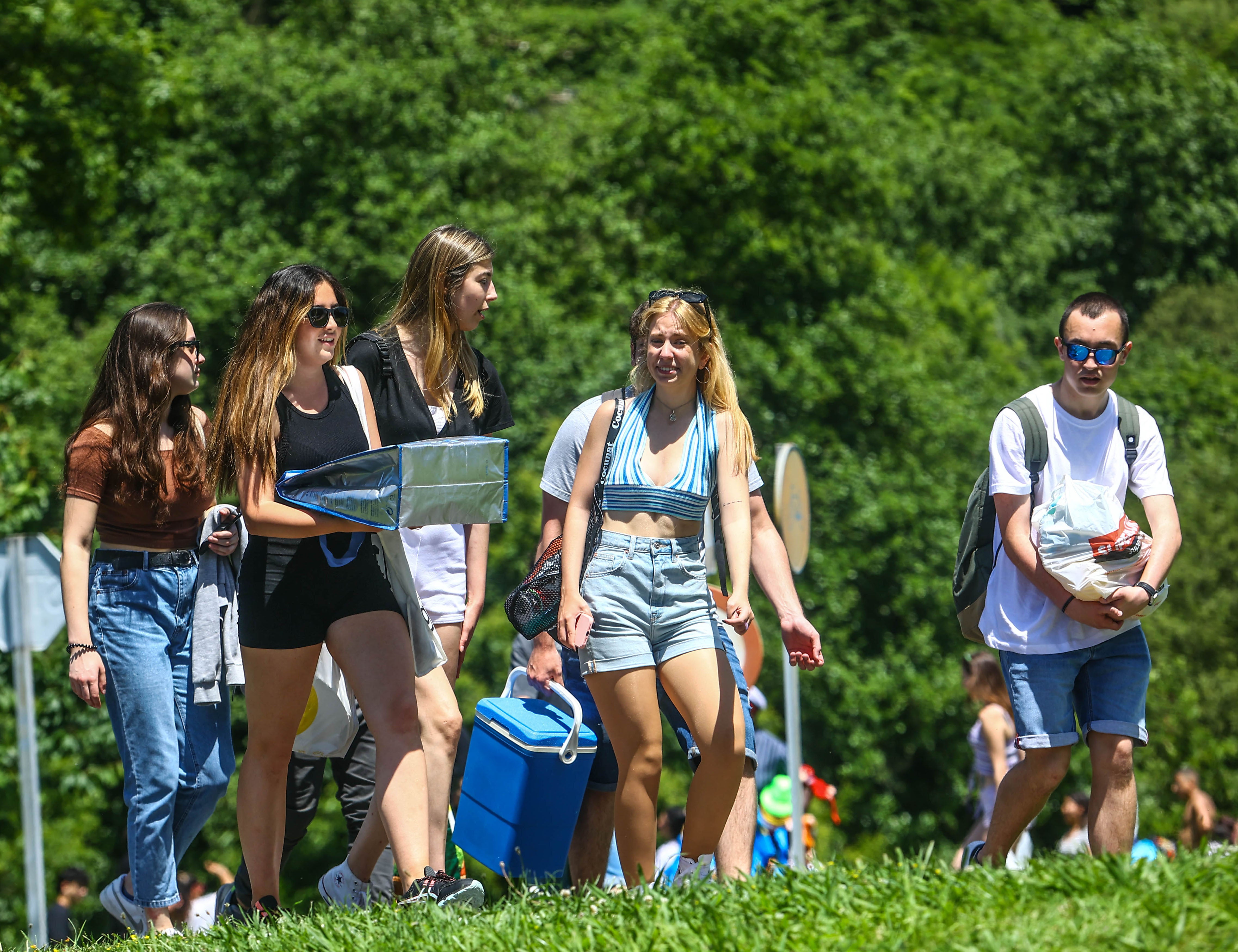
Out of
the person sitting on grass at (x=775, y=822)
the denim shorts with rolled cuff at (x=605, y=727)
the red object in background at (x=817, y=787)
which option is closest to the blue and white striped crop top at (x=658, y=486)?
the denim shorts with rolled cuff at (x=605, y=727)

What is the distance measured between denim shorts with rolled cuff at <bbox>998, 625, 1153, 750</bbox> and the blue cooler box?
4.88ft

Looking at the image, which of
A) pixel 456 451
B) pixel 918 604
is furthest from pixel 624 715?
pixel 918 604

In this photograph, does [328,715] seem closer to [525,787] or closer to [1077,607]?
[525,787]

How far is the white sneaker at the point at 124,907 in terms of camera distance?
5.11 meters

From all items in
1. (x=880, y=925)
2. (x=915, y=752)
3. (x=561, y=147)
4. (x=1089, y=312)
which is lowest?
(x=915, y=752)

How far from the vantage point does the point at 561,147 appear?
71.7 feet

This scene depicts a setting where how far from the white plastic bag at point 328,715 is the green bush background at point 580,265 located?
1122cm

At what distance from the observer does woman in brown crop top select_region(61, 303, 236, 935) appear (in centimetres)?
488

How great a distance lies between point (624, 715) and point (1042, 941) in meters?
1.72

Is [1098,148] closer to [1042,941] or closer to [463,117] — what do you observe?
[463,117]

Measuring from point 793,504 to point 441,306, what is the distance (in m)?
3.39

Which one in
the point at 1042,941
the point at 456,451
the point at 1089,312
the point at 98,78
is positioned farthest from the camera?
the point at 98,78

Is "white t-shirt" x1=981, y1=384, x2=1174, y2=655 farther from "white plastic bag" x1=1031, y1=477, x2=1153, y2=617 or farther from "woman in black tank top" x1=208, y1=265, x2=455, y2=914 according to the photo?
"woman in black tank top" x1=208, y1=265, x2=455, y2=914

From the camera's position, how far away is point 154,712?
4891mm
